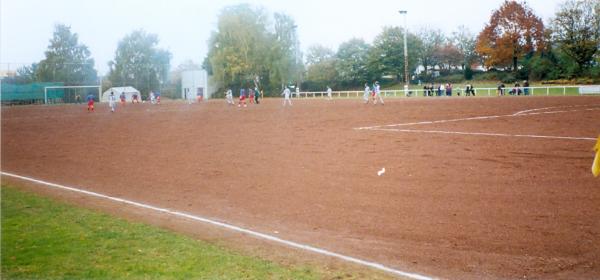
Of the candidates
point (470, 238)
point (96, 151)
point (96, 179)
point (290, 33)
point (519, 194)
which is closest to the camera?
point (470, 238)

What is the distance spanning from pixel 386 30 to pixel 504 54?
107 ft

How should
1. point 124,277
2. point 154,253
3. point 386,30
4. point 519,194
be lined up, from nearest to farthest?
point 124,277
point 154,253
point 519,194
point 386,30

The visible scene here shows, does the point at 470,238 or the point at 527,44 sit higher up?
the point at 527,44

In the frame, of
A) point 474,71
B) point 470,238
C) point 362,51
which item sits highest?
point 362,51

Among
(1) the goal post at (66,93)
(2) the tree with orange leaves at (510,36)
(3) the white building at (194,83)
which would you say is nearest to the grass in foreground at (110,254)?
(2) the tree with orange leaves at (510,36)

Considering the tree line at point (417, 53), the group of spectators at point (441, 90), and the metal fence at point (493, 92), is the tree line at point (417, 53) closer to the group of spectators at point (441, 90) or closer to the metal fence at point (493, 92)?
the metal fence at point (493, 92)

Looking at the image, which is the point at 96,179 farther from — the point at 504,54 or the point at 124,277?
the point at 504,54

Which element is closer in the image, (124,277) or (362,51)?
(124,277)

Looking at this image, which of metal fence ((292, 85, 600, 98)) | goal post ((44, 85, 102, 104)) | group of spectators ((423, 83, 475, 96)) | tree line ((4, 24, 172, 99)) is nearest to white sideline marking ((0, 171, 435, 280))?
metal fence ((292, 85, 600, 98))

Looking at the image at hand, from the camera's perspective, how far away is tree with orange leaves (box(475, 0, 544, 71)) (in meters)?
20.0

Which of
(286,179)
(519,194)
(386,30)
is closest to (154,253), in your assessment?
(286,179)

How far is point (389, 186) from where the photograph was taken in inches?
408

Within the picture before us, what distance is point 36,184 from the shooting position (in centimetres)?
1162

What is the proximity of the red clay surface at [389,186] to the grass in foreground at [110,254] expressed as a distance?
123 cm
